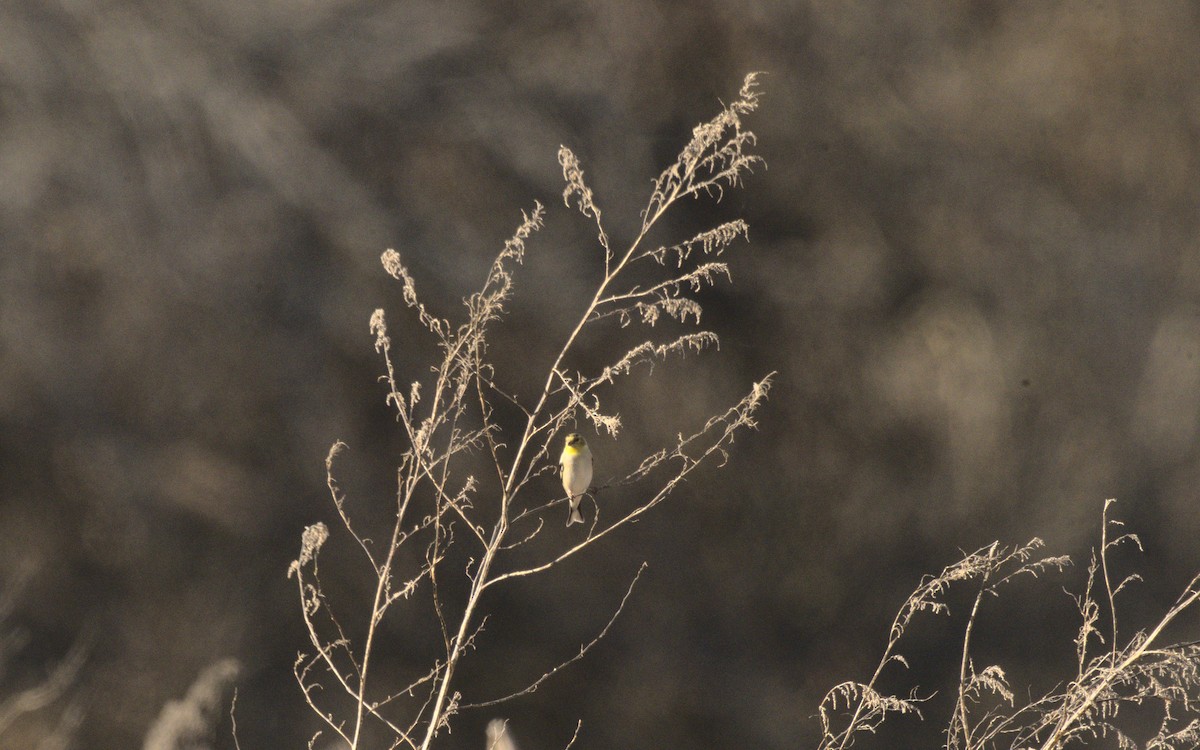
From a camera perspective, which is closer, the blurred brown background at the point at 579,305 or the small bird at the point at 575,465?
the small bird at the point at 575,465

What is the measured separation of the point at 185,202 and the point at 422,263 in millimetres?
704

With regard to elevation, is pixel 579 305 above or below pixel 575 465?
above

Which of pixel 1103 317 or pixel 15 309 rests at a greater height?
pixel 15 309

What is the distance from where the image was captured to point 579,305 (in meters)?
3.29

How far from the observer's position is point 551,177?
10.8 feet

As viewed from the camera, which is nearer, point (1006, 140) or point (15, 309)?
point (15, 309)

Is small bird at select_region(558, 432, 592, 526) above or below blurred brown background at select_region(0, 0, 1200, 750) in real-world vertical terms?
below

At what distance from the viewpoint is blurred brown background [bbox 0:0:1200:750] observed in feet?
10.3

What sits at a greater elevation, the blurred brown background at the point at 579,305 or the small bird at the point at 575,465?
the blurred brown background at the point at 579,305

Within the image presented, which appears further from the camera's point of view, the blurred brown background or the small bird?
the blurred brown background

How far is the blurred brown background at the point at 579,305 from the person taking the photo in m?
3.14

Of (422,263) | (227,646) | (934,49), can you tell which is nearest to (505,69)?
(422,263)

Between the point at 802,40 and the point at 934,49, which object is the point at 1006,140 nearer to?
the point at 934,49

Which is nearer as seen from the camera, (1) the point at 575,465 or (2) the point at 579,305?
(1) the point at 575,465
